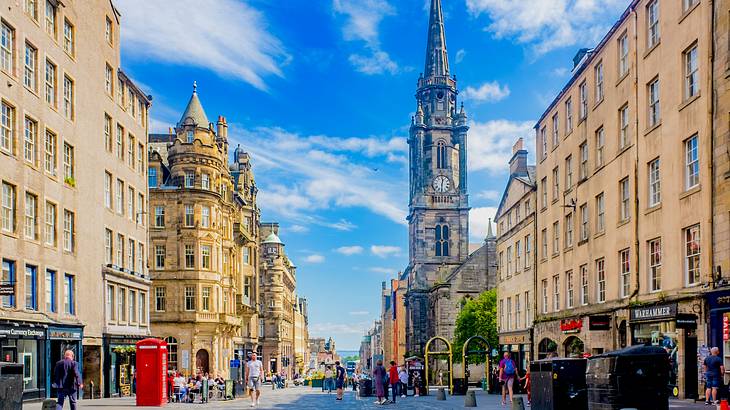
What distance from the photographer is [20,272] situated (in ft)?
99.3

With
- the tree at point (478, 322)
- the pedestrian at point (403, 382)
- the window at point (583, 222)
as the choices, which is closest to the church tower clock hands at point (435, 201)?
the tree at point (478, 322)

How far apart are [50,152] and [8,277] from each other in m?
6.31

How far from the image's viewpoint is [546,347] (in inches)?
1654

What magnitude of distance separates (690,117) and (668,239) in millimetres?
3967

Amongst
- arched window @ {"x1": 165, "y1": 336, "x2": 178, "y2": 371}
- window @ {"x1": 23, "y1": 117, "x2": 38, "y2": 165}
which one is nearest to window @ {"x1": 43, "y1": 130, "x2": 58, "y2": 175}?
window @ {"x1": 23, "y1": 117, "x2": 38, "y2": 165}

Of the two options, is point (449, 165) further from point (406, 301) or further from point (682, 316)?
point (682, 316)

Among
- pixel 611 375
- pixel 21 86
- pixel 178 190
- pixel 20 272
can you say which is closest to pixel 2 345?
pixel 20 272

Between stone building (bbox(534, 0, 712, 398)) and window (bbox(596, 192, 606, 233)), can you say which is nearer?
stone building (bbox(534, 0, 712, 398))

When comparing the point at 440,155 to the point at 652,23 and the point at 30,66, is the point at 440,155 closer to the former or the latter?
the point at 30,66

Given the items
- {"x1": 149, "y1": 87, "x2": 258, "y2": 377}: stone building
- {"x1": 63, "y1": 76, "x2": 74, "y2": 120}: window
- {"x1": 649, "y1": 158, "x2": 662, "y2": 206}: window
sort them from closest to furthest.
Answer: {"x1": 649, "y1": 158, "x2": 662, "y2": 206}: window
{"x1": 63, "y1": 76, "x2": 74, "y2": 120}: window
{"x1": 149, "y1": 87, "x2": 258, "y2": 377}: stone building

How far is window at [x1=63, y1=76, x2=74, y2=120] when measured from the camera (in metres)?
35.5

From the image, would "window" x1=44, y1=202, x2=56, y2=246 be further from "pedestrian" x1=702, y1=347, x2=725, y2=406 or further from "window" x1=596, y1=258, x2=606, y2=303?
"pedestrian" x1=702, y1=347, x2=725, y2=406

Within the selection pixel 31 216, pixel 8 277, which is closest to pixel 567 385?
pixel 8 277

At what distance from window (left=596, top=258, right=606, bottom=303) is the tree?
39.3 metres
